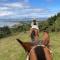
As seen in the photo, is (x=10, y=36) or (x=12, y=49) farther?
(x=10, y=36)

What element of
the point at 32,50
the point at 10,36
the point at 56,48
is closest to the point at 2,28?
the point at 10,36

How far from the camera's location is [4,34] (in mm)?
21078

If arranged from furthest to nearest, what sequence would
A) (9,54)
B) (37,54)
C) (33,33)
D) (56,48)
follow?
1. (56,48)
2. (9,54)
3. (33,33)
4. (37,54)

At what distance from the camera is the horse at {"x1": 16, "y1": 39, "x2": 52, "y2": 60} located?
12.6 ft

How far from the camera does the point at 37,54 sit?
151 inches

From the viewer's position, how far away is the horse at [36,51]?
3826mm

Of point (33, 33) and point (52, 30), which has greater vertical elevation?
point (33, 33)

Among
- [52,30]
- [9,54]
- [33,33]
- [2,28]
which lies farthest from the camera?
[52,30]

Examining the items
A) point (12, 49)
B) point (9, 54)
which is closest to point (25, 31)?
point (12, 49)

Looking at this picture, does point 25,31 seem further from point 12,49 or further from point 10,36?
point 12,49

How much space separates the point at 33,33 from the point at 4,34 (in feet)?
39.5

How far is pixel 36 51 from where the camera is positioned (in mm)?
3938

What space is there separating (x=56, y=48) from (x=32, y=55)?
11.1 metres

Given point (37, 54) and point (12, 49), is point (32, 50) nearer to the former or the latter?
point (37, 54)
